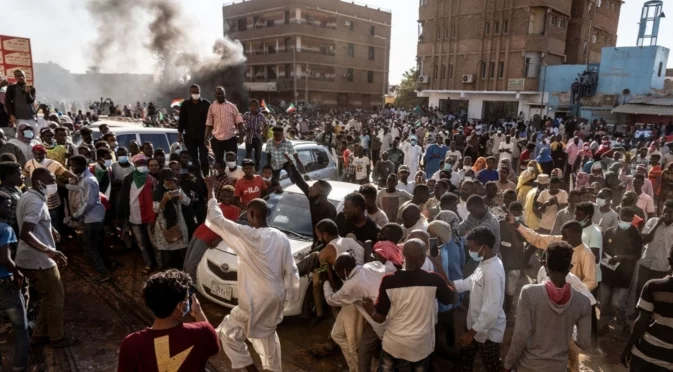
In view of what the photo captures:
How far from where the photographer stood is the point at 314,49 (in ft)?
157

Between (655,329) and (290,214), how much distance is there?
13.9 ft

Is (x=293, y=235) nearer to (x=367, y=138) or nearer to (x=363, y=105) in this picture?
(x=367, y=138)

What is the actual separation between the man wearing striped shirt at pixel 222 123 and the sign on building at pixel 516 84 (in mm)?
30337

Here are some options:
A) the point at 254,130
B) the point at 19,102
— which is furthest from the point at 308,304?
the point at 19,102

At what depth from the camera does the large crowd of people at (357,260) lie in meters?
3.09

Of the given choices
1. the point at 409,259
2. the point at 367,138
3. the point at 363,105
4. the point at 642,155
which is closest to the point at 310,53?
the point at 363,105

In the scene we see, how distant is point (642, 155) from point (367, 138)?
8065 mm

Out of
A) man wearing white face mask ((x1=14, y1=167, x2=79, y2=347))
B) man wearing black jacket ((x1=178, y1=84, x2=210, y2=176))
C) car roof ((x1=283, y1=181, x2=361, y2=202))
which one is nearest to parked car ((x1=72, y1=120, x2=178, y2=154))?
man wearing black jacket ((x1=178, y1=84, x2=210, y2=176))

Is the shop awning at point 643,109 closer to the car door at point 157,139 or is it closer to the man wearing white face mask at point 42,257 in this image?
the car door at point 157,139

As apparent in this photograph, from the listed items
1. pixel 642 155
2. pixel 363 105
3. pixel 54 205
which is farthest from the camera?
pixel 363 105

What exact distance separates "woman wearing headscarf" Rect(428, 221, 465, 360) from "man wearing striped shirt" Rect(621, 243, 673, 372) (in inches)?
54.1

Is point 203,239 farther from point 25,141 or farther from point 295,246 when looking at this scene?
point 25,141

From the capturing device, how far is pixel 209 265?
5359 millimetres

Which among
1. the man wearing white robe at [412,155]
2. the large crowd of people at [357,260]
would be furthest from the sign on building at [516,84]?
the large crowd of people at [357,260]
